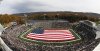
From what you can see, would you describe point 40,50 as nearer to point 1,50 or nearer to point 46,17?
point 1,50

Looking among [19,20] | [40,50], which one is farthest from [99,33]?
[19,20]

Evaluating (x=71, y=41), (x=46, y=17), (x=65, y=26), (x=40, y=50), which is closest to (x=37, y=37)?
(x=71, y=41)

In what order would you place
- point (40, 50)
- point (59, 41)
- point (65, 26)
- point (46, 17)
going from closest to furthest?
point (40, 50) < point (59, 41) < point (65, 26) < point (46, 17)

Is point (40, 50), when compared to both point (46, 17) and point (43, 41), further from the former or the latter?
point (46, 17)

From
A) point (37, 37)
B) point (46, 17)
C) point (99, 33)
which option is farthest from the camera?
point (46, 17)

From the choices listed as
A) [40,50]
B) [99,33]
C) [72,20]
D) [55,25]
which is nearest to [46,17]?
[72,20]

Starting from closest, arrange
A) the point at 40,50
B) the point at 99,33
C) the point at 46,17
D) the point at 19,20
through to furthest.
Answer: the point at 40,50
the point at 99,33
the point at 19,20
the point at 46,17

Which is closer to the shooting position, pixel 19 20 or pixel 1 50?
pixel 1 50

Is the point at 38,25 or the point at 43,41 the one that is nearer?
the point at 43,41
